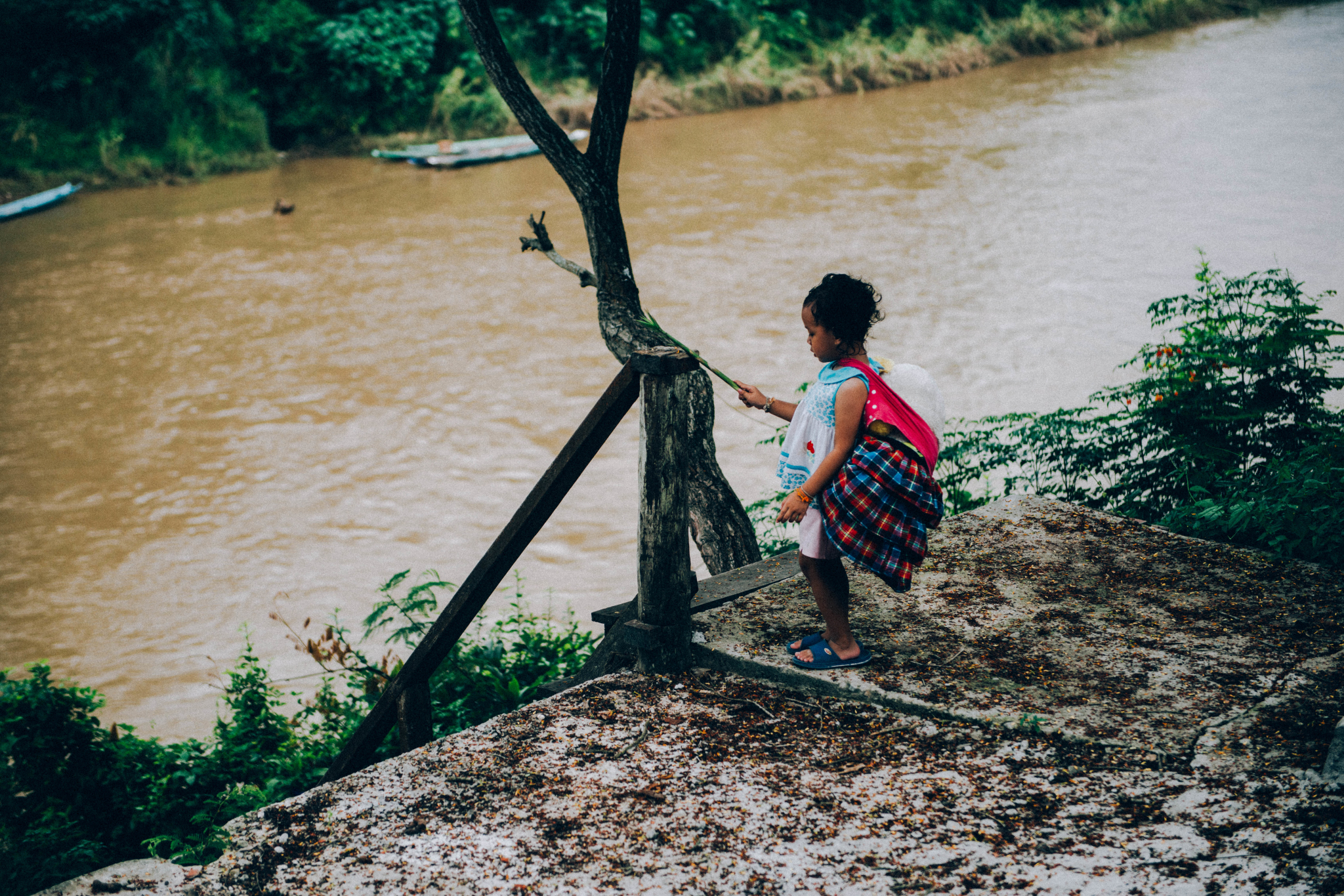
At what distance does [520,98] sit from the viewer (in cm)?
486

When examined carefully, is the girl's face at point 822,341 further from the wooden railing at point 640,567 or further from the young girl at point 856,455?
the wooden railing at point 640,567

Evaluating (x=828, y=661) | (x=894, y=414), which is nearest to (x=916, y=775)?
(x=828, y=661)

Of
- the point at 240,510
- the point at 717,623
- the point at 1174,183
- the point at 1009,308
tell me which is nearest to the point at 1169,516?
the point at 717,623

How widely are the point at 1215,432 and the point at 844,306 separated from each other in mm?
2681

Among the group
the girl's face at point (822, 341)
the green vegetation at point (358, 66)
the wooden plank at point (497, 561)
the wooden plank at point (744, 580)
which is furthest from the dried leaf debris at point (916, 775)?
the green vegetation at point (358, 66)

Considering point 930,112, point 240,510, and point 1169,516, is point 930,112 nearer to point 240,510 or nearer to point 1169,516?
point 240,510

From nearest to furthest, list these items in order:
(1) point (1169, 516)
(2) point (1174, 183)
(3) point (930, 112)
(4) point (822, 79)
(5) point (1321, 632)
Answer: (5) point (1321, 632), (1) point (1169, 516), (2) point (1174, 183), (3) point (930, 112), (4) point (822, 79)

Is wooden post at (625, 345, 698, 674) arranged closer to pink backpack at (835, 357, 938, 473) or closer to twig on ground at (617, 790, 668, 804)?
pink backpack at (835, 357, 938, 473)

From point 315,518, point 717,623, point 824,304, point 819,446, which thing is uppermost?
point 824,304

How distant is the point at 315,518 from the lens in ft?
26.8

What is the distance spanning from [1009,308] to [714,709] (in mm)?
9200

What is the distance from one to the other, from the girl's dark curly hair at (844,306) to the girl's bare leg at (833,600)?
2.21 ft

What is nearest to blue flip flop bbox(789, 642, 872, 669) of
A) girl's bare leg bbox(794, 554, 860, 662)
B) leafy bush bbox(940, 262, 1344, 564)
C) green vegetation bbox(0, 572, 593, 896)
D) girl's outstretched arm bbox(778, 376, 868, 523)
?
girl's bare leg bbox(794, 554, 860, 662)

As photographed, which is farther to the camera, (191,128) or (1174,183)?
(191,128)
